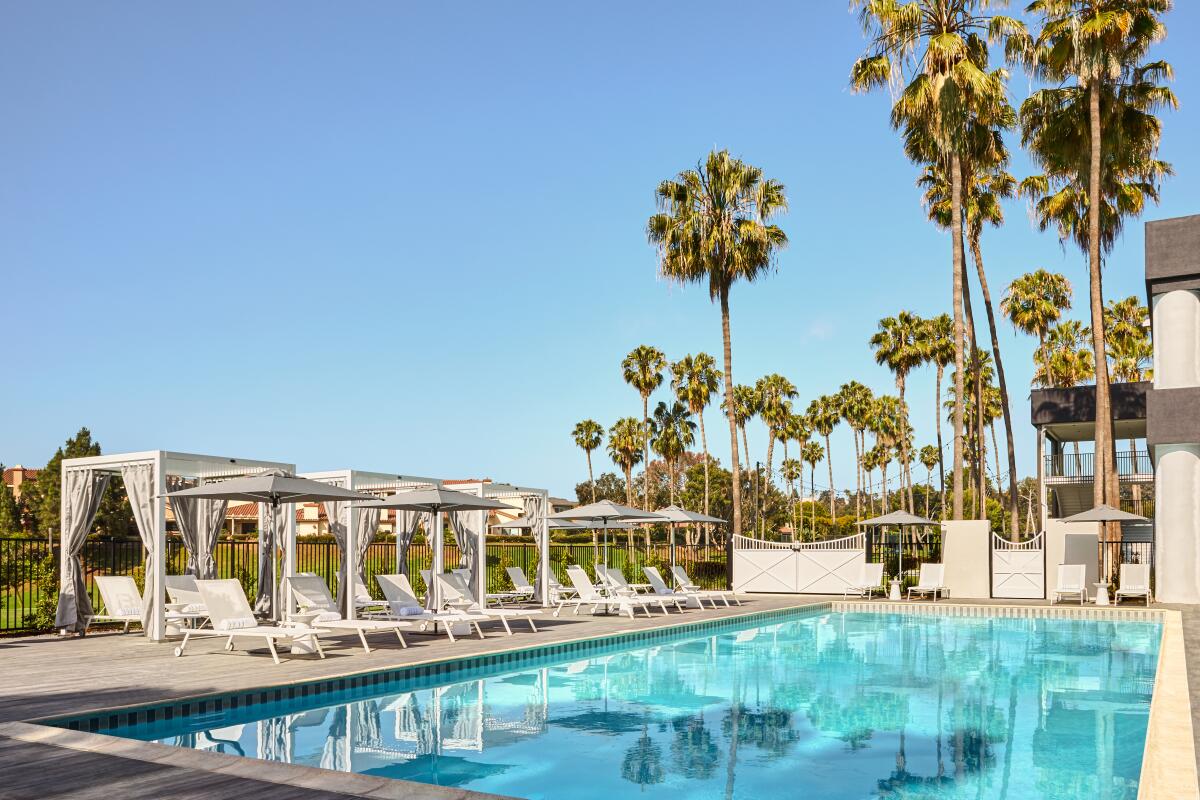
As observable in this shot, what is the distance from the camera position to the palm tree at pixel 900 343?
43.7 metres

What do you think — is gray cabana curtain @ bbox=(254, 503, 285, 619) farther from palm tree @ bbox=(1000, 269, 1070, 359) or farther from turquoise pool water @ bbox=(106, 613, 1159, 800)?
palm tree @ bbox=(1000, 269, 1070, 359)

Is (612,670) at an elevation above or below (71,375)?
below

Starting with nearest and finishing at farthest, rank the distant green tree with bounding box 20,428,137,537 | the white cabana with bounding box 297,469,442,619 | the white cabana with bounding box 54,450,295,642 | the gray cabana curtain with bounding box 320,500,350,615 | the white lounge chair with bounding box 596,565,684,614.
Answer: the white cabana with bounding box 54,450,295,642
the white cabana with bounding box 297,469,442,619
the gray cabana curtain with bounding box 320,500,350,615
the white lounge chair with bounding box 596,565,684,614
the distant green tree with bounding box 20,428,137,537

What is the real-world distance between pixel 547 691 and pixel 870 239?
23443 millimetres

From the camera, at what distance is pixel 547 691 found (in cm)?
1060

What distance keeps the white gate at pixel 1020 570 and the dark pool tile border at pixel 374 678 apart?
8311 mm

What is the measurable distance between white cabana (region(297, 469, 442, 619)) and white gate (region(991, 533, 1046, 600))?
12963mm

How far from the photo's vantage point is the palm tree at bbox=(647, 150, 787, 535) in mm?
25953

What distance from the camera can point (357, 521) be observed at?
16078 millimetres

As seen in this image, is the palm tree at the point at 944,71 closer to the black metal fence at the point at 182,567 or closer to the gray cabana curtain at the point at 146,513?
the black metal fence at the point at 182,567

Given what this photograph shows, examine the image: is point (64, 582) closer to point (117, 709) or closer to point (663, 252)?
point (117, 709)

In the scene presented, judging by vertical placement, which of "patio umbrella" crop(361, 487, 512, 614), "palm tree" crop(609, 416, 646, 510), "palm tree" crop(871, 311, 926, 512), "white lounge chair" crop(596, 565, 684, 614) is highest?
"palm tree" crop(871, 311, 926, 512)

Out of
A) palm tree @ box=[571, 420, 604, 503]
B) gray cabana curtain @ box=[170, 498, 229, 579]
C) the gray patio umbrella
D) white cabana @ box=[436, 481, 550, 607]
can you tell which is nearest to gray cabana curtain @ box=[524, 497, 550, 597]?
white cabana @ box=[436, 481, 550, 607]

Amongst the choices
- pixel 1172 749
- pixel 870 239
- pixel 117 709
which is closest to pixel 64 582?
pixel 117 709
